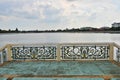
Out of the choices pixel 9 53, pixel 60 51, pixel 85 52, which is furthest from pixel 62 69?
pixel 9 53

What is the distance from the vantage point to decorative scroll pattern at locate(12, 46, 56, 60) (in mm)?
10219

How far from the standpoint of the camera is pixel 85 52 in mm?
10070

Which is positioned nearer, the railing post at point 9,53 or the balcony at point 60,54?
the balcony at point 60,54

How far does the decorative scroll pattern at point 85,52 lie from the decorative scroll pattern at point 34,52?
1.99 ft

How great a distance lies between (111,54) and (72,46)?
197cm

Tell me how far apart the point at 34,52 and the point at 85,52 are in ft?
8.38

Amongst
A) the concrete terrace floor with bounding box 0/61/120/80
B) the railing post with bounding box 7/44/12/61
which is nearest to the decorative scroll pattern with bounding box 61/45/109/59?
the concrete terrace floor with bounding box 0/61/120/80

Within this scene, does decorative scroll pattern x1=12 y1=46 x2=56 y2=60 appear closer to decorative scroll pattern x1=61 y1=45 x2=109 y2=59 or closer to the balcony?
the balcony

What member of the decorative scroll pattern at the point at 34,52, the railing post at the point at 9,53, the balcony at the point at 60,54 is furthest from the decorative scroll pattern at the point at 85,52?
the railing post at the point at 9,53

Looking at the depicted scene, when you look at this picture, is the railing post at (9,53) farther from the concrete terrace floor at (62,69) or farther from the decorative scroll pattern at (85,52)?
the decorative scroll pattern at (85,52)

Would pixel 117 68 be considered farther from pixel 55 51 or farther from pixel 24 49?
pixel 24 49

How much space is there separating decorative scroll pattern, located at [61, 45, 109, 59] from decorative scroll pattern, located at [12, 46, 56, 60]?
606 millimetres

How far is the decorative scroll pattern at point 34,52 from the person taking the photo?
10219 millimetres

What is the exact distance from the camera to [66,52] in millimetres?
10125
